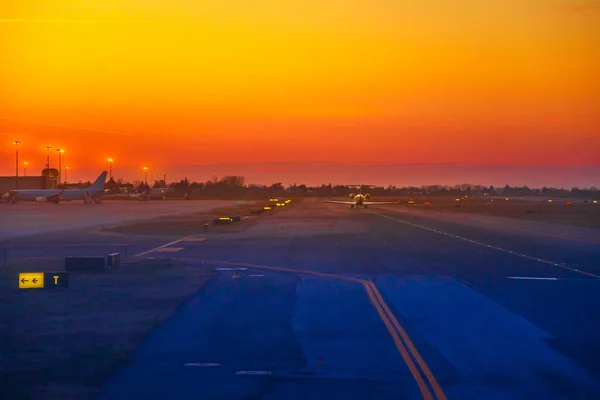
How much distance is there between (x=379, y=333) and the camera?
49.3ft

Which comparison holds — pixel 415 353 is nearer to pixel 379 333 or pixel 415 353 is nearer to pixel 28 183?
pixel 379 333

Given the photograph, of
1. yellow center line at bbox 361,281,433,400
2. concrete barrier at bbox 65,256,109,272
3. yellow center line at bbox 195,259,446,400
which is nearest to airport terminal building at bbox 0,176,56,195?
concrete barrier at bbox 65,256,109,272

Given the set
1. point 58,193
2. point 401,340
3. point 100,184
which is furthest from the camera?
point 100,184

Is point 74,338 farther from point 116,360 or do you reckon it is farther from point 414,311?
point 414,311

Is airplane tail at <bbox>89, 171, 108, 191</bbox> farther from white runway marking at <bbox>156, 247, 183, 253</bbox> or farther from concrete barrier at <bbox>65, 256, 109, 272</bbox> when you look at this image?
concrete barrier at <bbox>65, 256, 109, 272</bbox>

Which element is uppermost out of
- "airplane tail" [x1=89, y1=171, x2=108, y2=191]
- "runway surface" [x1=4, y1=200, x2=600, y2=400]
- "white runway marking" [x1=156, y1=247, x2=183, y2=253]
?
"airplane tail" [x1=89, y1=171, x2=108, y2=191]

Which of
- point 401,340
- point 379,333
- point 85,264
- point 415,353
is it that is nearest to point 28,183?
point 85,264

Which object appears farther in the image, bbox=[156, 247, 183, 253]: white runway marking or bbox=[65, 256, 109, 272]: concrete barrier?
bbox=[156, 247, 183, 253]: white runway marking

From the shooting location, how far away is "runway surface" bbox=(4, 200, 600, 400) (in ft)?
36.0

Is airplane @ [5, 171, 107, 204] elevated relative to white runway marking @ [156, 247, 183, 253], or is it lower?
elevated

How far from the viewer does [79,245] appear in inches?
1603

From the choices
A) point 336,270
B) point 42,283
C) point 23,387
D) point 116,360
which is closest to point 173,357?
point 116,360

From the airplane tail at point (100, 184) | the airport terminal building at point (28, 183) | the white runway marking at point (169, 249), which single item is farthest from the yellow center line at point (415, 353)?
the airport terminal building at point (28, 183)

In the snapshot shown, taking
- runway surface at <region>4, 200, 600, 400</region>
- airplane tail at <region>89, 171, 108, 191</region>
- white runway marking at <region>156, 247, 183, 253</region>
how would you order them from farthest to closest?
1. airplane tail at <region>89, 171, 108, 191</region>
2. white runway marking at <region>156, 247, 183, 253</region>
3. runway surface at <region>4, 200, 600, 400</region>
